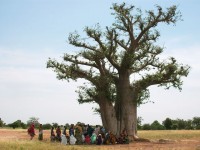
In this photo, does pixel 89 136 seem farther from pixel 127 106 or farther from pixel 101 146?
pixel 127 106

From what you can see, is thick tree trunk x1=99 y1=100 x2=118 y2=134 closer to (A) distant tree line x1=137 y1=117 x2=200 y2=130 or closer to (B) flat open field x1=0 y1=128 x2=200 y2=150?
(B) flat open field x1=0 y1=128 x2=200 y2=150

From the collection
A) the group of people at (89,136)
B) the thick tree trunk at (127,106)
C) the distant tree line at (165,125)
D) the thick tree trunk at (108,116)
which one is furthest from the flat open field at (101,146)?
the distant tree line at (165,125)

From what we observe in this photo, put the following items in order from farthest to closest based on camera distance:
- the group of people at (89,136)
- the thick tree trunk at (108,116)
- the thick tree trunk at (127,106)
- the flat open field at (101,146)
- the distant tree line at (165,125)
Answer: the distant tree line at (165,125), the thick tree trunk at (108,116), the thick tree trunk at (127,106), the group of people at (89,136), the flat open field at (101,146)

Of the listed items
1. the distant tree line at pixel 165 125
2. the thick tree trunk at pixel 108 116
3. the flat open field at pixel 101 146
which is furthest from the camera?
the distant tree line at pixel 165 125

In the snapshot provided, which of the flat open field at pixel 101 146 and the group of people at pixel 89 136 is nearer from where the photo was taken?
the flat open field at pixel 101 146

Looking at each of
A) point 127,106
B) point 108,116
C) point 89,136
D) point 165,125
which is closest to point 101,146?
point 89,136

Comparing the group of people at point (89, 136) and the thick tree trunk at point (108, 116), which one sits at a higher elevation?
the thick tree trunk at point (108, 116)

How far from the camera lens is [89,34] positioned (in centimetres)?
3356

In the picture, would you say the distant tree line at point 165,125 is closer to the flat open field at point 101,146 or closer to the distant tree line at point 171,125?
the distant tree line at point 171,125

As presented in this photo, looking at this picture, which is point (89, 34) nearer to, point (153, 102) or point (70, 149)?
point (153, 102)

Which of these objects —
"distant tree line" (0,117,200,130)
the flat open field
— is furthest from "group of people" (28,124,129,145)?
"distant tree line" (0,117,200,130)

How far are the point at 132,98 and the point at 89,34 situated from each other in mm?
5925

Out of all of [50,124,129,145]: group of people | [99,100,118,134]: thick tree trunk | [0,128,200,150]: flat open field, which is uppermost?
[99,100,118,134]: thick tree trunk

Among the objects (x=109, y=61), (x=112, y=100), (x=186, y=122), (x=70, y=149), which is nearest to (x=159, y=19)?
(x=109, y=61)
